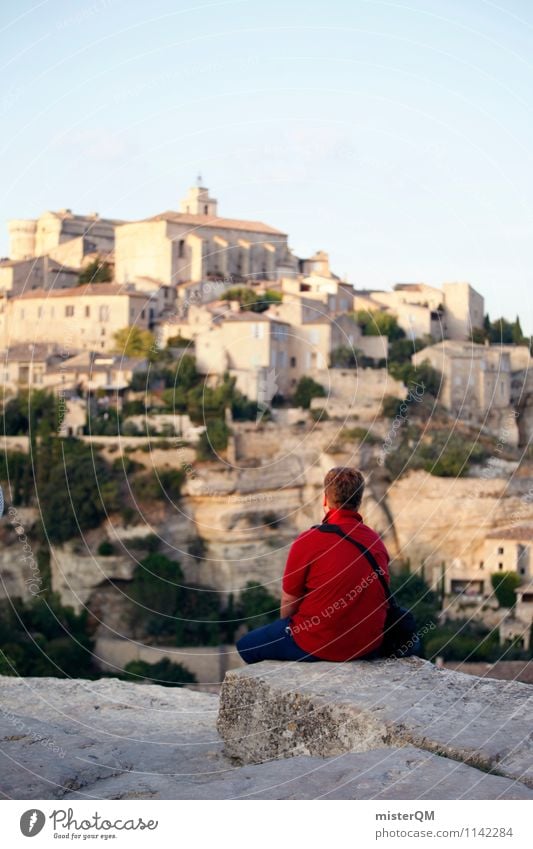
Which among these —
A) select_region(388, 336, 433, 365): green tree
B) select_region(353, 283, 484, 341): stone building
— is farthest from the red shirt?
select_region(353, 283, 484, 341): stone building

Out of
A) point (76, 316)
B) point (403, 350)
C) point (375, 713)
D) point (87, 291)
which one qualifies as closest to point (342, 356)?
point (403, 350)

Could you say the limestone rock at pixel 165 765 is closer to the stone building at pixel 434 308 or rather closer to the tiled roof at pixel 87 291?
the tiled roof at pixel 87 291

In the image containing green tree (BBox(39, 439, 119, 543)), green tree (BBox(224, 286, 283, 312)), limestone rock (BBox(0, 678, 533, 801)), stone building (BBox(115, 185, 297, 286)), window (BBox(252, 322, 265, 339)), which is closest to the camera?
limestone rock (BBox(0, 678, 533, 801))

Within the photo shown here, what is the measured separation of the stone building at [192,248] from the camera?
117 feet

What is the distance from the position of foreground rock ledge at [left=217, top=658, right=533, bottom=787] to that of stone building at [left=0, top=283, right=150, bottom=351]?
1115 inches

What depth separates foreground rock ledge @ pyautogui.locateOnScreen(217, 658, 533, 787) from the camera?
11.5 feet

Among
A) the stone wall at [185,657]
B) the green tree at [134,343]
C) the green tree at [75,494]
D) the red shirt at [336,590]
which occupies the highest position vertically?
the green tree at [134,343]

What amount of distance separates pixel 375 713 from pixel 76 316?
96.8 ft

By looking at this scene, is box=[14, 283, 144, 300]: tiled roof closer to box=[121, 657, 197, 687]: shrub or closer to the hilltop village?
the hilltop village

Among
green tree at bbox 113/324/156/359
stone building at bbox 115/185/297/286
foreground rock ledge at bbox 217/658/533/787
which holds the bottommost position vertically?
foreground rock ledge at bbox 217/658/533/787

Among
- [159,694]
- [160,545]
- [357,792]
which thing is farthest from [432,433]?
[357,792]

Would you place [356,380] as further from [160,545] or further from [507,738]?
[507,738]

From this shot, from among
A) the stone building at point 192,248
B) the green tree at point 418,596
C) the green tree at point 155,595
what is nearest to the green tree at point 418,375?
the stone building at point 192,248

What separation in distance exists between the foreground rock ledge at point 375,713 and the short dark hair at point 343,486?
493 millimetres
